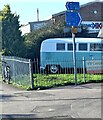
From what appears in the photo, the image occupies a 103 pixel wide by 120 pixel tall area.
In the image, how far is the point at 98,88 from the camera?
45.6 feet

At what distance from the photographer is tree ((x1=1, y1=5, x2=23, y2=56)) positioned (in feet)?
101

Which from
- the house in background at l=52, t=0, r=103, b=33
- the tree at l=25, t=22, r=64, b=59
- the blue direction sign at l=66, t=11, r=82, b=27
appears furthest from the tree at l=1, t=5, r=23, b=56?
the blue direction sign at l=66, t=11, r=82, b=27

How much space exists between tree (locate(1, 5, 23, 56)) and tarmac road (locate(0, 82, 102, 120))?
16075mm

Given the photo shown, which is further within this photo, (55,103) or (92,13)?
(92,13)

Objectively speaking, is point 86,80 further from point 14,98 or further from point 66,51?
point 66,51

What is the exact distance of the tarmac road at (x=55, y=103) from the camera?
30.9ft

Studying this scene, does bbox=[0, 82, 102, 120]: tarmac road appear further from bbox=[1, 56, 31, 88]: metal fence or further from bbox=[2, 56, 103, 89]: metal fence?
bbox=[1, 56, 31, 88]: metal fence

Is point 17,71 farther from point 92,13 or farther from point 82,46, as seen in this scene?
point 92,13

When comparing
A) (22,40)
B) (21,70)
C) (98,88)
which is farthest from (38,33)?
(98,88)

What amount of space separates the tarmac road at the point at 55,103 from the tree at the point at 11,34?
16075mm

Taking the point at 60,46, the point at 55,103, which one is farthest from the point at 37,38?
the point at 55,103

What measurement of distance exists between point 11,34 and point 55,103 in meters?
21.1

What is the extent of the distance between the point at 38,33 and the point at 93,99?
76.1ft

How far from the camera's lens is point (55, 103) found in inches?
434
